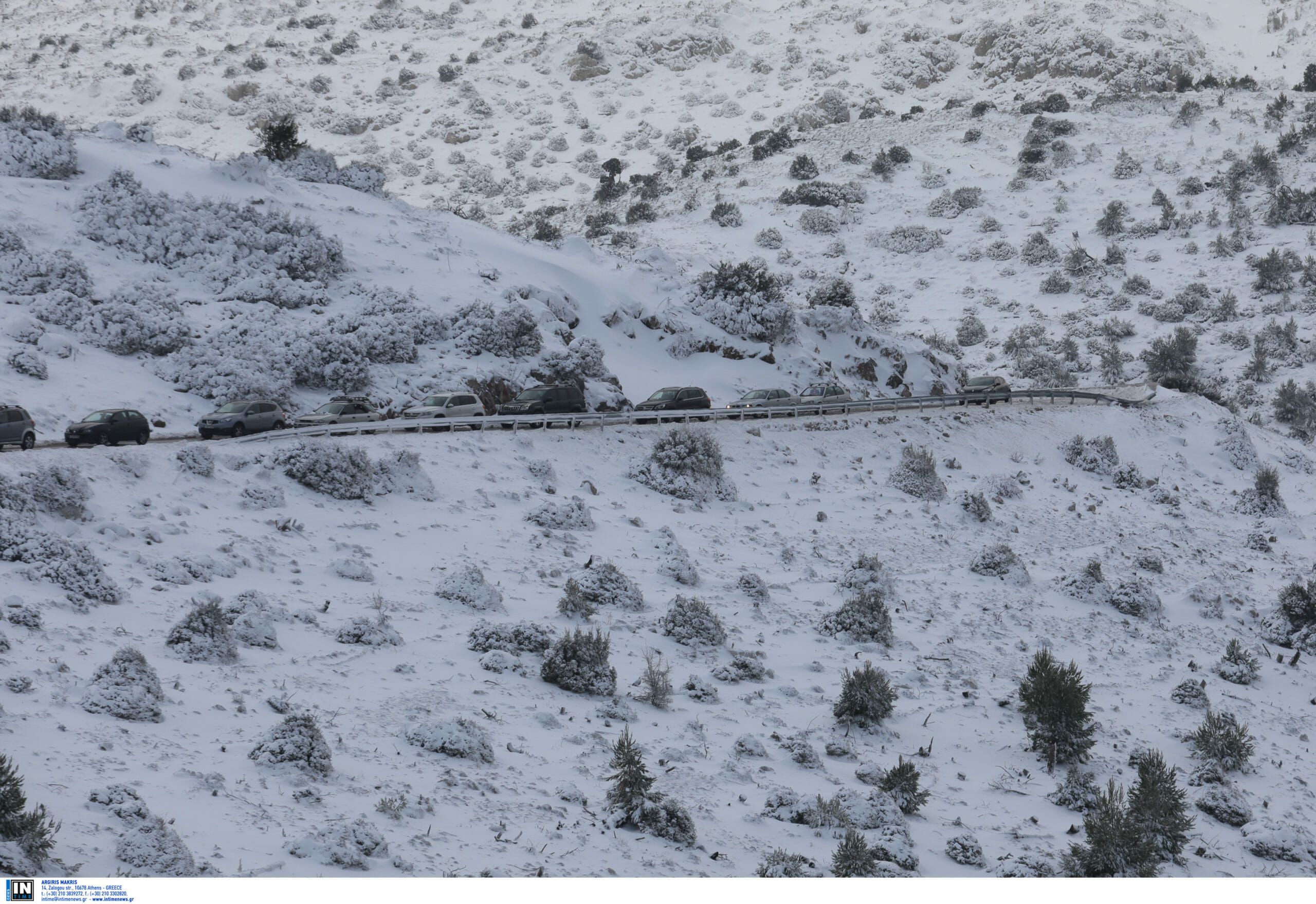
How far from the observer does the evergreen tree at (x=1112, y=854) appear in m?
12.4

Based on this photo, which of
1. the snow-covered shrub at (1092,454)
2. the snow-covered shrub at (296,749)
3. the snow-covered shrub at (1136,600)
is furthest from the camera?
the snow-covered shrub at (1092,454)

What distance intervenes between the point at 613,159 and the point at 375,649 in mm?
75757

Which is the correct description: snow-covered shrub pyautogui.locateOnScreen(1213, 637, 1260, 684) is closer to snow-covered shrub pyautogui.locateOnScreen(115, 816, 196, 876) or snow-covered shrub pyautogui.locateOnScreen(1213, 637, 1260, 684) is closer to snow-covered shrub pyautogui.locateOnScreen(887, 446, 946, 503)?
snow-covered shrub pyautogui.locateOnScreen(887, 446, 946, 503)

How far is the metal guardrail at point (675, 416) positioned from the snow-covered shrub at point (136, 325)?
26.4 ft

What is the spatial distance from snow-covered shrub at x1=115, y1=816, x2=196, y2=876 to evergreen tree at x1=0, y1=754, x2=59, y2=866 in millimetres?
610

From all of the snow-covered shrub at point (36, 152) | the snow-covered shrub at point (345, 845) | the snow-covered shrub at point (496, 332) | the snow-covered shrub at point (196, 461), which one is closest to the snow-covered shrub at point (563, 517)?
the snow-covered shrub at point (196, 461)

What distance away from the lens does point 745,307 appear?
142 ft

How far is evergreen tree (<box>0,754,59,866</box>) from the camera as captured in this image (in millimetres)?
8898

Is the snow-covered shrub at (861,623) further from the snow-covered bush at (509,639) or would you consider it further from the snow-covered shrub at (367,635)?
the snow-covered shrub at (367,635)

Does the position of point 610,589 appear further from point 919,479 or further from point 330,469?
point 919,479

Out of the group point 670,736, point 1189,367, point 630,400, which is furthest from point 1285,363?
point 670,736

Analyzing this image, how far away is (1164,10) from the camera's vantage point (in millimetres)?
106875

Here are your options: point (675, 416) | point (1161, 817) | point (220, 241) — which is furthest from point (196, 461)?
point (220, 241)

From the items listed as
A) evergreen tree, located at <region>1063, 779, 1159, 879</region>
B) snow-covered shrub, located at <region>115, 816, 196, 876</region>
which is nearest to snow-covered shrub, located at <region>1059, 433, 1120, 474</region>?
evergreen tree, located at <region>1063, 779, 1159, 879</region>
